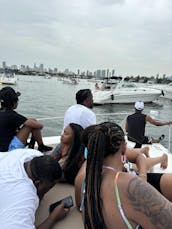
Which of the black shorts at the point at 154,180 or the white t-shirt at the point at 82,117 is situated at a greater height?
the white t-shirt at the point at 82,117

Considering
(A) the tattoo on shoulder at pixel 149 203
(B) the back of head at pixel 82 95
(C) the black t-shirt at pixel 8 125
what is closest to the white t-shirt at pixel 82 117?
(B) the back of head at pixel 82 95

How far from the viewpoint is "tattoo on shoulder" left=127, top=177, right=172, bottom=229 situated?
130 cm

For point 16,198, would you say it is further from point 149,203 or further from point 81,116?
point 81,116

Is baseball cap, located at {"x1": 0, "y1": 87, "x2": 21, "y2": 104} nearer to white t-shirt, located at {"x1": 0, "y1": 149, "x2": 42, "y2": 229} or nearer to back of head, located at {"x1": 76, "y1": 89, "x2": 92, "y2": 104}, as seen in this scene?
back of head, located at {"x1": 76, "y1": 89, "x2": 92, "y2": 104}

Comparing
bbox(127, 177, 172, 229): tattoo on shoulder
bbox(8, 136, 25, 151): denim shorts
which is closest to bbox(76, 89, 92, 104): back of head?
bbox(8, 136, 25, 151): denim shorts

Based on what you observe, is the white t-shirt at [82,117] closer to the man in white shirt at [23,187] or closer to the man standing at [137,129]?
the man in white shirt at [23,187]

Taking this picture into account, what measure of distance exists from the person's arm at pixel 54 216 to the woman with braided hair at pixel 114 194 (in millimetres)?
534

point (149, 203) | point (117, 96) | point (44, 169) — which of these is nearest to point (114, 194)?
point (149, 203)

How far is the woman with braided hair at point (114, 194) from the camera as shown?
1311 mm

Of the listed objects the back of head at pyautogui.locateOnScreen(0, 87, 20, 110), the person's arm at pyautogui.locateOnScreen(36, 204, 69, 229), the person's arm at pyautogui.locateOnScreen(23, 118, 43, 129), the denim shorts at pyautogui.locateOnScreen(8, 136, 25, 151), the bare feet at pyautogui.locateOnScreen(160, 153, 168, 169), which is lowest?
the person's arm at pyautogui.locateOnScreen(36, 204, 69, 229)

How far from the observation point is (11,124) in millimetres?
3180

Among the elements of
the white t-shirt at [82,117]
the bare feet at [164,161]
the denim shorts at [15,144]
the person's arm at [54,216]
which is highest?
the white t-shirt at [82,117]

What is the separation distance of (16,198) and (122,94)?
78.4ft

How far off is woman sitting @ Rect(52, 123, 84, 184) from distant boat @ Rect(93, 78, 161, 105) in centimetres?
2253
